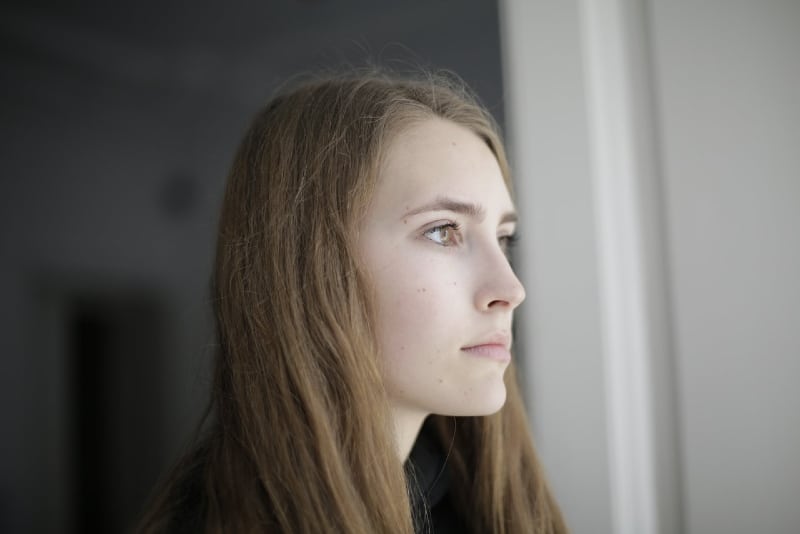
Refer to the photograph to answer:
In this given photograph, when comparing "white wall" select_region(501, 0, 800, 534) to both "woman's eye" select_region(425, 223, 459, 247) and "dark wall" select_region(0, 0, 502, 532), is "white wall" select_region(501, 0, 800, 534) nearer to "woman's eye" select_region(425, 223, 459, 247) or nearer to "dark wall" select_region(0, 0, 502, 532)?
"woman's eye" select_region(425, 223, 459, 247)

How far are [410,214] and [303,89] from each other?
12.1 inches

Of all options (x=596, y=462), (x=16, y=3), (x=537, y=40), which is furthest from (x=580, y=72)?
(x=16, y=3)

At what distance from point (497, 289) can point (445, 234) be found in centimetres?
11

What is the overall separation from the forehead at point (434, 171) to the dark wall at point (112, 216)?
0.89 m

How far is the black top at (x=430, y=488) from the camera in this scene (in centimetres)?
87

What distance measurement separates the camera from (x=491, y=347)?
2.54 ft

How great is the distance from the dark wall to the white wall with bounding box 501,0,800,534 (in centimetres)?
95

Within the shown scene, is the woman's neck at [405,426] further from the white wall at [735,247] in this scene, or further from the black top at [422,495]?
the white wall at [735,247]

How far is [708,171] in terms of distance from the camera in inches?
28.5

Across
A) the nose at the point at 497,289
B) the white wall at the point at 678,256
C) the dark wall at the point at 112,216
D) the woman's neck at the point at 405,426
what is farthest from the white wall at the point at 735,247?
the dark wall at the point at 112,216

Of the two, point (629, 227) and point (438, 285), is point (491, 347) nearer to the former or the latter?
point (438, 285)

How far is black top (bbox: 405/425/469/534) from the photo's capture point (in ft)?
2.85

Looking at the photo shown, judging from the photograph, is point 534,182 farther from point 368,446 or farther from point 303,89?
point 368,446

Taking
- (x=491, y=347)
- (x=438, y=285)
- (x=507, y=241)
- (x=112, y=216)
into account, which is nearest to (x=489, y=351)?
(x=491, y=347)
